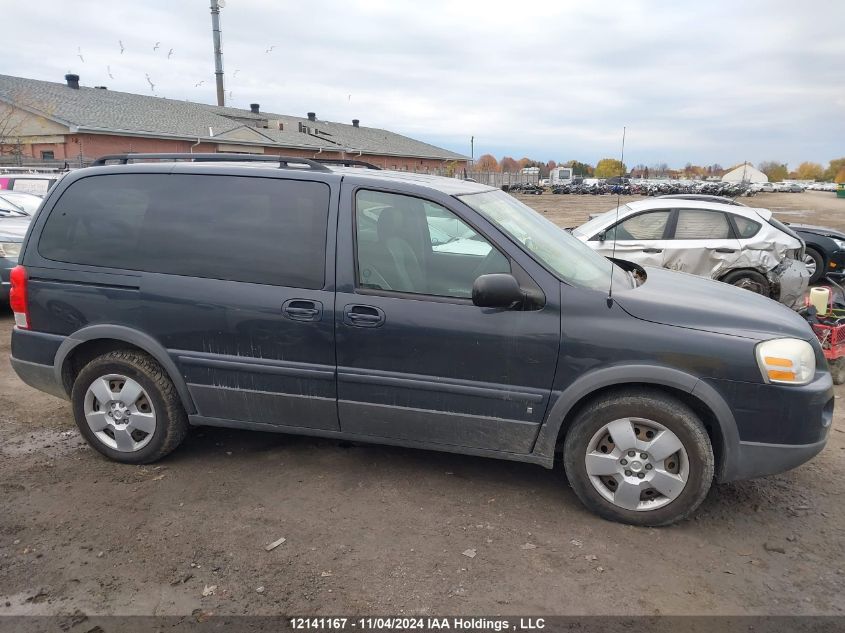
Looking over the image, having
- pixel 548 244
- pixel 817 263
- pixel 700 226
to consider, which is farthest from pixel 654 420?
pixel 817 263

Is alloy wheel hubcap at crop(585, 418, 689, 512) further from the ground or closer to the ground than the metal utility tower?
closer to the ground

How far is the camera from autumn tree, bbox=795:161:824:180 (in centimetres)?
17088

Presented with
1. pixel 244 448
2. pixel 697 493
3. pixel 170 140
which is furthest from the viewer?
pixel 170 140

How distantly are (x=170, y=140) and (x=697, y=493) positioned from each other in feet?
109

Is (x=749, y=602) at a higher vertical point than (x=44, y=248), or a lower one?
lower

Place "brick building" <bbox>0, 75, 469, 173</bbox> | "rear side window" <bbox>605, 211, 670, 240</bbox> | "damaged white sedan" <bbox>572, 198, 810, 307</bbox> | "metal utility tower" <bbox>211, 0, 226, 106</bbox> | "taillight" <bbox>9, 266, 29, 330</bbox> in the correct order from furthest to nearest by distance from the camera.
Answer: "metal utility tower" <bbox>211, 0, 226, 106</bbox> → "brick building" <bbox>0, 75, 469, 173</bbox> → "rear side window" <bbox>605, 211, 670, 240</bbox> → "damaged white sedan" <bbox>572, 198, 810, 307</bbox> → "taillight" <bbox>9, 266, 29, 330</bbox>

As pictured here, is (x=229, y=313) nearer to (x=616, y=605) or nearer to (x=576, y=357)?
(x=576, y=357)

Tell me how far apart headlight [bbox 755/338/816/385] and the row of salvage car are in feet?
16.1

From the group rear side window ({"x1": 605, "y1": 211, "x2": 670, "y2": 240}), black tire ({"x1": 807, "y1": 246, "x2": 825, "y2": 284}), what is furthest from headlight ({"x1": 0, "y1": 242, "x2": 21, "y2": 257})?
black tire ({"x1": 807, "y1": 246, "x2": 825, "y2": 284})

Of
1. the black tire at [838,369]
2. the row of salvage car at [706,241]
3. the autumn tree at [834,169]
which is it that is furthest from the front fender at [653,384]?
the autumn tree at [834,169]

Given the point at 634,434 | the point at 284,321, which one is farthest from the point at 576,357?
the point at 284,321

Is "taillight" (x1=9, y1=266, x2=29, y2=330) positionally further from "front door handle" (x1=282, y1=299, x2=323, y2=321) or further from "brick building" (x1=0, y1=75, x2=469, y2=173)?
"brick building" (x1=0, y1=75, x2=469, y2=173)

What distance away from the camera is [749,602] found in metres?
2.71

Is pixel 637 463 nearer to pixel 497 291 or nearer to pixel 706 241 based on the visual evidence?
pixel 497 291
